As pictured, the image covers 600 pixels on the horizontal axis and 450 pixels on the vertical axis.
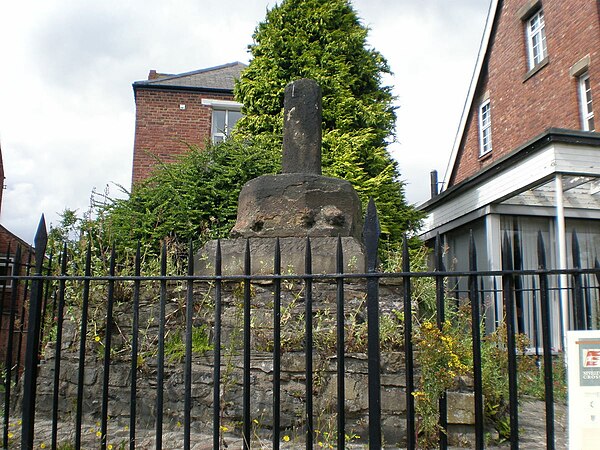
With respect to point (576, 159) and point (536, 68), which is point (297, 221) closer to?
point (576, 159)

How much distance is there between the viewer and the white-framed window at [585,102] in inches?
425

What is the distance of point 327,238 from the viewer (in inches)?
181

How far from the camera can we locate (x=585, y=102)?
11.0 m

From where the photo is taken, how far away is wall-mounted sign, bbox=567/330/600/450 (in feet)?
6.63

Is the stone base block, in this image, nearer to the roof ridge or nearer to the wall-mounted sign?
the wall-mounted sign

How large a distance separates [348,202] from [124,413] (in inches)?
103

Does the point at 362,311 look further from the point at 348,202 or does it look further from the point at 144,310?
the point at 144,310

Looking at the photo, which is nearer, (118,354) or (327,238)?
(118,354)

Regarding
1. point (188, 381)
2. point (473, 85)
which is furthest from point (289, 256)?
point (473, 85)

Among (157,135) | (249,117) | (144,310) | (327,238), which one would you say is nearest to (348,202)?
(327,238)

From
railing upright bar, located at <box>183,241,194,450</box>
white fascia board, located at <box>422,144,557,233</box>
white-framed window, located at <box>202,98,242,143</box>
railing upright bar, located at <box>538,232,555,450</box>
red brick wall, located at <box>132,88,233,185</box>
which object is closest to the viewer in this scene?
railing upright bar, located at <box>538,232,555,450</box>

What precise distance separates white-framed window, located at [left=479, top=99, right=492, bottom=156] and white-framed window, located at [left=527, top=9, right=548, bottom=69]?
1853 millimetres

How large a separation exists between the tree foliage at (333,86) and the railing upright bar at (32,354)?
234 inches

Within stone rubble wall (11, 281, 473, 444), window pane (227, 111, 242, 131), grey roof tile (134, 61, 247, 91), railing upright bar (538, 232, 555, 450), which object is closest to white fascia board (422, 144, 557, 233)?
stone rubble wall (11, 281, 473, 444)
